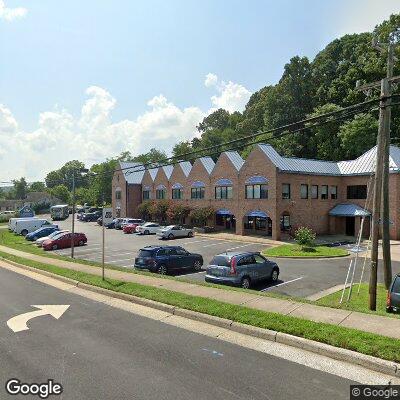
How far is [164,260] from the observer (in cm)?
2147

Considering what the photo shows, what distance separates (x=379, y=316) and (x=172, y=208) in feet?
141

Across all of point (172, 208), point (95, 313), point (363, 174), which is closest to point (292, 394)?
point (95, 313)

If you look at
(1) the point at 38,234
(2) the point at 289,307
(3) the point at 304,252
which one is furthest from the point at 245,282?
(1) the point at 38,234

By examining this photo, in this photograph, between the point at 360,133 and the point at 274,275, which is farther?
the point at 360,133

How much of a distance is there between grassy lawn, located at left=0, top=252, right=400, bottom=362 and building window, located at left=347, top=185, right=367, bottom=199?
3419 centimetres

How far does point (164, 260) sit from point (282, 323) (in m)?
12.4

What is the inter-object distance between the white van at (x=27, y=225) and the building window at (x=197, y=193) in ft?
62.1

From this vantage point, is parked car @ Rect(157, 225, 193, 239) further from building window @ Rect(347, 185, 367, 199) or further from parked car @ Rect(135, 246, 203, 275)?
parked car @ Rect(135, 246, 203, 275)

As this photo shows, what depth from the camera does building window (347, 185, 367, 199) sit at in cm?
4278

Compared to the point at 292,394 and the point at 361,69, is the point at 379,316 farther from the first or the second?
the point at 361,69

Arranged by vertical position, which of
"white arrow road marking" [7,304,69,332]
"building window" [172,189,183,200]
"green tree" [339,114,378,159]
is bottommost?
"white arrow road marking" [7,304,69,332]

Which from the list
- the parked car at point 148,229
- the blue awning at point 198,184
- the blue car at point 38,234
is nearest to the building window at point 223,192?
the blue awning at point 198,184

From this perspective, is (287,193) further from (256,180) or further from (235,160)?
(235,160)

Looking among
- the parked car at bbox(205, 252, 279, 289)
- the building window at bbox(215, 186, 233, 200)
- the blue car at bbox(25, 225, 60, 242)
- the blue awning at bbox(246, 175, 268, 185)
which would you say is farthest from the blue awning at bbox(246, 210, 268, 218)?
the parked car at bbox(205, 252, 279, 289)
